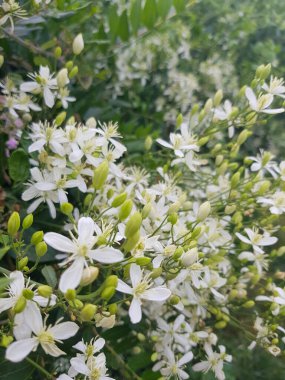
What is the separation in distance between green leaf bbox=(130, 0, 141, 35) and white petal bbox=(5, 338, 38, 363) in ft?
3.28

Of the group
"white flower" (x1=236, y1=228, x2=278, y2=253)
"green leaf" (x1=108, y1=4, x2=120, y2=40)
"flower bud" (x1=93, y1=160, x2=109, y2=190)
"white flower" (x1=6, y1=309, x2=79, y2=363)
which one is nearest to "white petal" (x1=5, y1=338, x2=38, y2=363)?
"white flower" (x1=6, y1=309, x2=79, y2=363)

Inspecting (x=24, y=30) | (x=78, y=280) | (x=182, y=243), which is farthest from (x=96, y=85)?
(x=78, y=280)

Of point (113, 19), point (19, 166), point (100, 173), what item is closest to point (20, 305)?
point (100, 173)

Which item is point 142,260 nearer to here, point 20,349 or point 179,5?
point 20,349

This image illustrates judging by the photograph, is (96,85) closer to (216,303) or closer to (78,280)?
(216,303)

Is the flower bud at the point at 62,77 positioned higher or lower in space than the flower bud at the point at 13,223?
higher

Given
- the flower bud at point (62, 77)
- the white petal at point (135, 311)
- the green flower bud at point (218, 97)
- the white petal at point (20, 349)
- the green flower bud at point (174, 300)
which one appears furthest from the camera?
the green flower bud at point (218, 97)

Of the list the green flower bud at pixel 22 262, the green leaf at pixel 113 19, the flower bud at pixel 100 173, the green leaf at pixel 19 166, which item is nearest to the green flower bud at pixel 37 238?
the green flower bud at pixel 22 262

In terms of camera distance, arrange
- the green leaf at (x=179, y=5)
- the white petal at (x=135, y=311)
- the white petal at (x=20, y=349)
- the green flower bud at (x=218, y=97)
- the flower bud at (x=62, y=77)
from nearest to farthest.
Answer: the white petal at (x=20, y=349) < the white petal at (x=135, y=311) < the flower bud at (x=62, y=77) < the green flower bud at (x=218, y=97) < the green leaf at (x=179, y=5)

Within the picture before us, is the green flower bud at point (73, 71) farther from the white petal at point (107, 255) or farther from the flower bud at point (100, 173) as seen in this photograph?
the white petal at point (107, 255)

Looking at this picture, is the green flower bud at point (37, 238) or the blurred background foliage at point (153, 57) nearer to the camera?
the green flower bud at point (37, 238)

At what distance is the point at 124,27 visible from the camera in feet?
4.47

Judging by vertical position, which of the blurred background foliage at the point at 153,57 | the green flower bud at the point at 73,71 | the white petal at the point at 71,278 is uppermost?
the green flower bud at the point at 73,71

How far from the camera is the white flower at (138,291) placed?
0.70m
